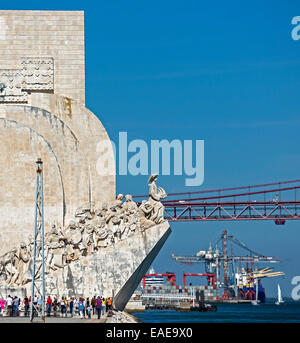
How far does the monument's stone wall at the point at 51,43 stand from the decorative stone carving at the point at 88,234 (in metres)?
4.27

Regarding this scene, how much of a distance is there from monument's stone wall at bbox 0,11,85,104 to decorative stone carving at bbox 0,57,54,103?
0.12 metres

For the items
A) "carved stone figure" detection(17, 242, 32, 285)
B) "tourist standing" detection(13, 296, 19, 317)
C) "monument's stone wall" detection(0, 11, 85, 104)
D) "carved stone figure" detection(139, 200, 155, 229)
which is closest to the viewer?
"tourist standing" detection(13, 296, 19, 317)

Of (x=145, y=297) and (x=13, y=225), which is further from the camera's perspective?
(x=145, y=297)

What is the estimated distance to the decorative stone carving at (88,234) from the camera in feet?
92.4

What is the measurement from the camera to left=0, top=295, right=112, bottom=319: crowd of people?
24497 millimetres

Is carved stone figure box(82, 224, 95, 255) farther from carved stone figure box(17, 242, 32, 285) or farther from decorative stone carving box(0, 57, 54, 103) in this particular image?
decorative stone carving box(0, 57, 54, 103)

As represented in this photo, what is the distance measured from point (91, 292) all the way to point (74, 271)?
2.57 feet

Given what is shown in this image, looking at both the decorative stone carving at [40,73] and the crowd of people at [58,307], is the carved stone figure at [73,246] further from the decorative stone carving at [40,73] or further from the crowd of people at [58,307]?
the decorative stone carving at [40,73]

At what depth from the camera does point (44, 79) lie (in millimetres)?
31281

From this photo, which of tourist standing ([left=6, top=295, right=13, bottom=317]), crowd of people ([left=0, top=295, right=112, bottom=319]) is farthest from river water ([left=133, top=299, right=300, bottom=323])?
tourist standing ([left=6, top=295, right=13, bottom=317])

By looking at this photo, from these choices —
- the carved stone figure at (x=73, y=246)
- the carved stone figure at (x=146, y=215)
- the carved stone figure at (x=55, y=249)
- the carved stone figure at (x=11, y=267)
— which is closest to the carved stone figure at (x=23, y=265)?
the carved stone figure at (x=11, y=267)
